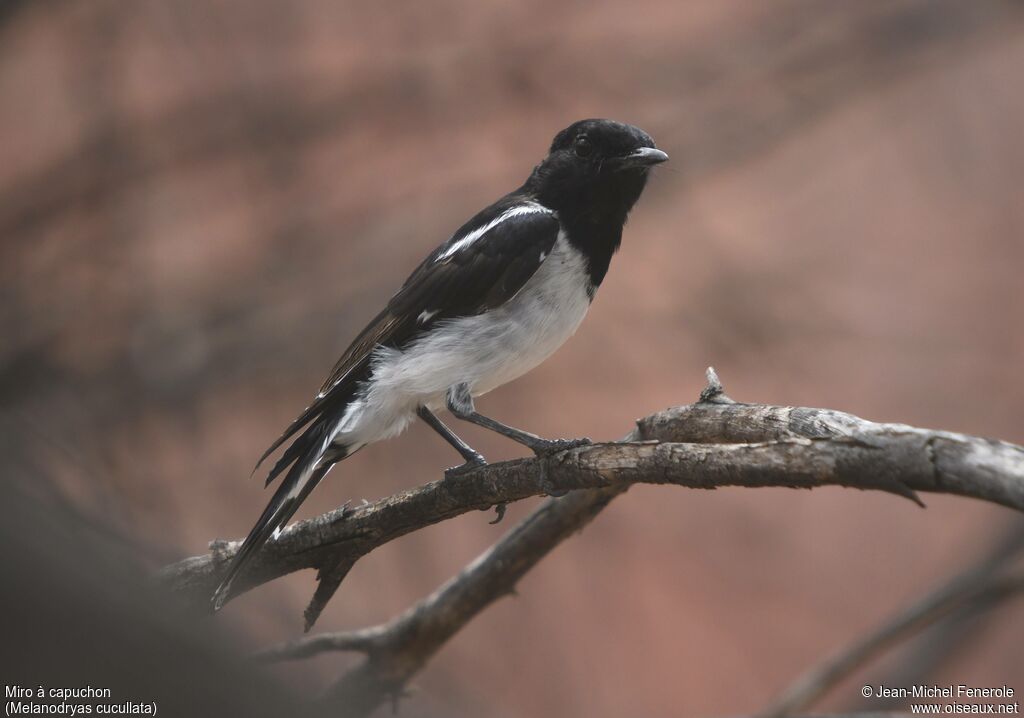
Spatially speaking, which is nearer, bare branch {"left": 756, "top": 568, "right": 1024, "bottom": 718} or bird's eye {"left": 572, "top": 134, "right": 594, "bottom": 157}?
bare branch {"left": 756, "top": 568, "right": 1024, "bottom": 718}

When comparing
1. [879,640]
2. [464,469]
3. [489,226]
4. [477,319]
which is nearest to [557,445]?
[464,469]

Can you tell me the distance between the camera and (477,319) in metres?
3.25

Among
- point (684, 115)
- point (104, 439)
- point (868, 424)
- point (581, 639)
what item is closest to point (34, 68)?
point (104, 439)

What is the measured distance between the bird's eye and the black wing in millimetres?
255

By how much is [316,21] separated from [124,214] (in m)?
2.62

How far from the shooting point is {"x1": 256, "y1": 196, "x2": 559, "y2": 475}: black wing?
3246mm

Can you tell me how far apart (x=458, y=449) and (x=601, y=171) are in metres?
1.05

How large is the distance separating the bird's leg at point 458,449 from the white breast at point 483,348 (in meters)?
0.11

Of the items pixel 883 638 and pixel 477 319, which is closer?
pixel 477 319

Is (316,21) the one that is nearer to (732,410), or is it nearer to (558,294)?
(558,294)

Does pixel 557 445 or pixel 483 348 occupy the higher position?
pixel 483 348

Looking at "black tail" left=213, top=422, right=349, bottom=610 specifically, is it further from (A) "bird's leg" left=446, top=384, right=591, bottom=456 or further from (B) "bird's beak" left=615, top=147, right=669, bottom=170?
(B) "bird's beak" left=615, top=147, right=669, bottom=170

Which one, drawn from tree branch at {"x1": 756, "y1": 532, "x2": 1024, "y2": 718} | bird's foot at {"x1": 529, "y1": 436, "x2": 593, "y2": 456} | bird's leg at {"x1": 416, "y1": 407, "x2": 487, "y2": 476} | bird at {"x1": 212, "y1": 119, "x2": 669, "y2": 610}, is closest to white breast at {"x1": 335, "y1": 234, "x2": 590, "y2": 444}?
bird at {"x1": 212, "y1": 119, "x2": 669, "y2": 610}

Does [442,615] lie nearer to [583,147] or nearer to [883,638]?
[883,638]
